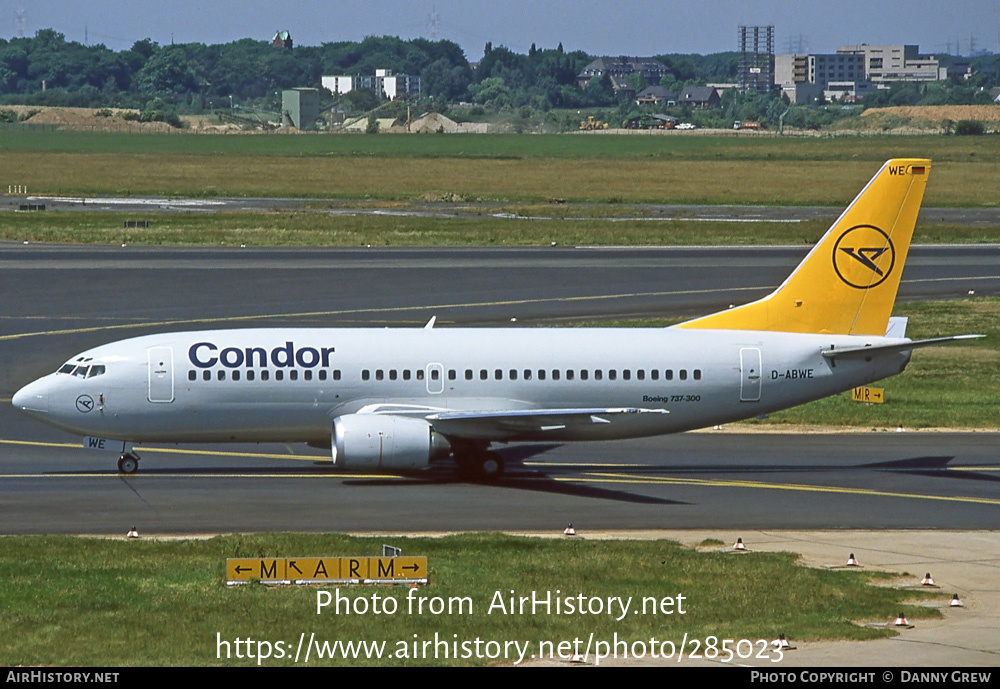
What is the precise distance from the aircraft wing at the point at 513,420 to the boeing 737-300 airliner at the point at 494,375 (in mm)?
53

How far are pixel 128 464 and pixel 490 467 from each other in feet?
32.9

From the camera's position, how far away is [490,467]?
133ft

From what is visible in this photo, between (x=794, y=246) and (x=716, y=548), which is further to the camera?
(x=794, y=246)

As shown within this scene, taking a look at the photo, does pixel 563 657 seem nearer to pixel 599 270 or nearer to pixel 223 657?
pixel 223 657

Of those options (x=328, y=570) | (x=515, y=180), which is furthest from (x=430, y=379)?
(x=515, y=180)

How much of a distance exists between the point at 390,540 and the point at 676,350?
12178 millimetres

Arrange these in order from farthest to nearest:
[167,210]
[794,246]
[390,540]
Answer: [167,210], [794,246], [390,540]

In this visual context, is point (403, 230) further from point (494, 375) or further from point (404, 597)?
point (404, 597)

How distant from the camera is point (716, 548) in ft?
106

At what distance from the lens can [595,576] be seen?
28656 millimetres

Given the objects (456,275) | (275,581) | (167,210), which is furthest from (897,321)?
(167,210)

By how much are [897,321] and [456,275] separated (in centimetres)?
4130

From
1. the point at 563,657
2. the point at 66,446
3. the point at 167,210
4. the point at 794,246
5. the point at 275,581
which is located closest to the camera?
the point at 563,657

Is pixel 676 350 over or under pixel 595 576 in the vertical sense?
over
